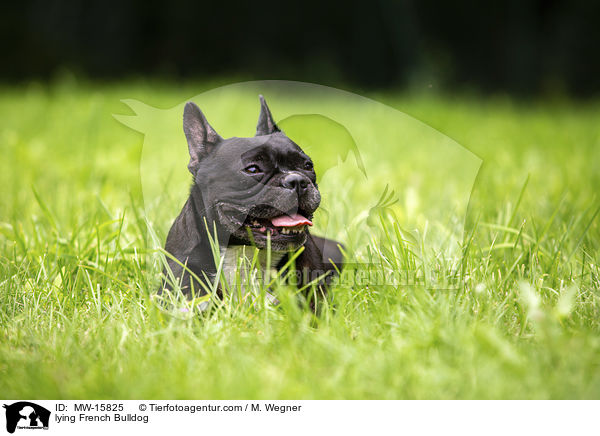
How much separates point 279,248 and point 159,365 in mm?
432

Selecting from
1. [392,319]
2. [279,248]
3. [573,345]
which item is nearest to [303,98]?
[279,248]

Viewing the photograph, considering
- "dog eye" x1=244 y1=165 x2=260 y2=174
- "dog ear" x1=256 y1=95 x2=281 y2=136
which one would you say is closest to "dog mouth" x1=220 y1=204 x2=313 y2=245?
"dog eye" x1=244 y1=165 x2=260 y2=174

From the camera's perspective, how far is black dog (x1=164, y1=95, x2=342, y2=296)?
1.51 meters

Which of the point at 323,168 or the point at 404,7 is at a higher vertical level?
the point at 404,7

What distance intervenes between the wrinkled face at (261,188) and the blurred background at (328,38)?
680 cm

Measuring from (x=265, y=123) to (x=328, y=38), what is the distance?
7621mm

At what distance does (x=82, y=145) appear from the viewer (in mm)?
4141

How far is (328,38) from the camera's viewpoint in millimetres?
8805

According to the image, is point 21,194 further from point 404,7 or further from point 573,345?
point 404,7

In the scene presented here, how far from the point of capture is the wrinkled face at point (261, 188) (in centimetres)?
151
